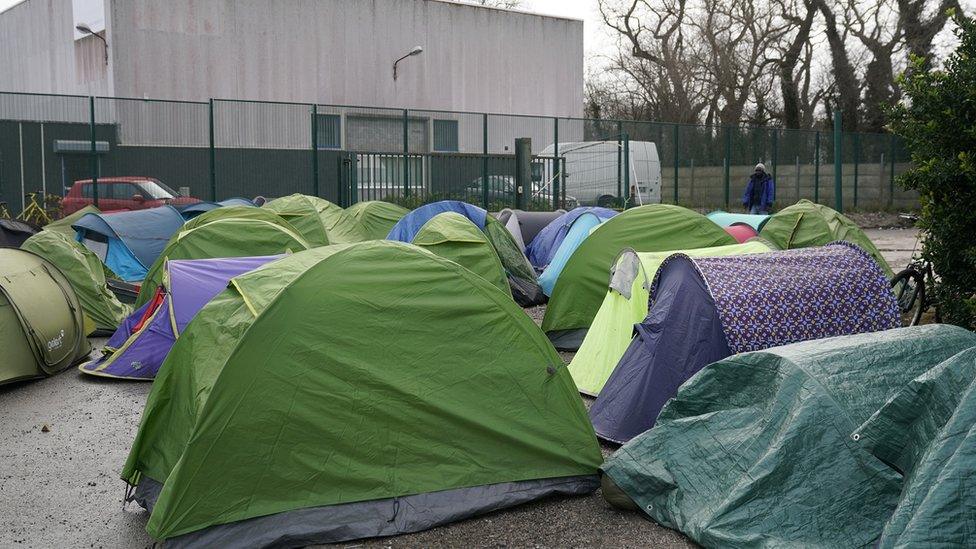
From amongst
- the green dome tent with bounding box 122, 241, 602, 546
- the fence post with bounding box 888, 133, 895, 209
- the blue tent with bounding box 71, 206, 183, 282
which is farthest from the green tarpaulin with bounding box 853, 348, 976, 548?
the fence post with bounding box 888, 133, 895, 209

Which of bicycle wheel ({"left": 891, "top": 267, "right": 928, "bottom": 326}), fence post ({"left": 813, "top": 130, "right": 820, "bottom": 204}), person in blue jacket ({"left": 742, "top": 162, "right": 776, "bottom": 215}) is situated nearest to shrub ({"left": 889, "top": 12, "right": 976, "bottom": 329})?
bicycle wheel ({"left": 891, "top": 267, "right": 928, "bottom": 326})

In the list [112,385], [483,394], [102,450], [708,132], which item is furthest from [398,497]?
[708,132]

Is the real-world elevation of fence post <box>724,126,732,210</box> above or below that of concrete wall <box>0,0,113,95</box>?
below

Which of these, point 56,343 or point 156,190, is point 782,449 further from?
point 156,190

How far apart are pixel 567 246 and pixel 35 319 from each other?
693cm

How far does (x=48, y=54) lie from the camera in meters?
29.8

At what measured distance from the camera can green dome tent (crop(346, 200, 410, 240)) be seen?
14.7 m

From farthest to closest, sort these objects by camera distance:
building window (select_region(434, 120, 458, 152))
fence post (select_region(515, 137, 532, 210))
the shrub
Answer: building window (select_region(434, 120, 458, 152)) < fence post (select_region(515, 137, 532, 210)) < the shrub

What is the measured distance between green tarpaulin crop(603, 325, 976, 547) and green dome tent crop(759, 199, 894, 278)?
246 inches

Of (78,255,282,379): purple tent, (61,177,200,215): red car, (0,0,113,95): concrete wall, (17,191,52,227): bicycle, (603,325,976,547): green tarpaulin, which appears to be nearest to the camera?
(603,325,976,547): green tarpaulin

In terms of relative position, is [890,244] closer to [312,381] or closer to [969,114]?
[969,114]

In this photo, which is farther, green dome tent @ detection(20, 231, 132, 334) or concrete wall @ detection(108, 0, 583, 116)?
concrete wall @ detection(108, 0, 583, 116)

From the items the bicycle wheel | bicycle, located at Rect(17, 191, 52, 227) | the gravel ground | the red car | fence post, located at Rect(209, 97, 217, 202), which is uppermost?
fence post, located at Rect(209, 97, 217, 202)

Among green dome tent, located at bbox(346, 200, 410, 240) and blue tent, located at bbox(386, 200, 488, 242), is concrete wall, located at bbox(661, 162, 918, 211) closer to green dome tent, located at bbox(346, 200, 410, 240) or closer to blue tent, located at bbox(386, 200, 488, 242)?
green dome tent, located at bbox(346, 200, 410, 240)
